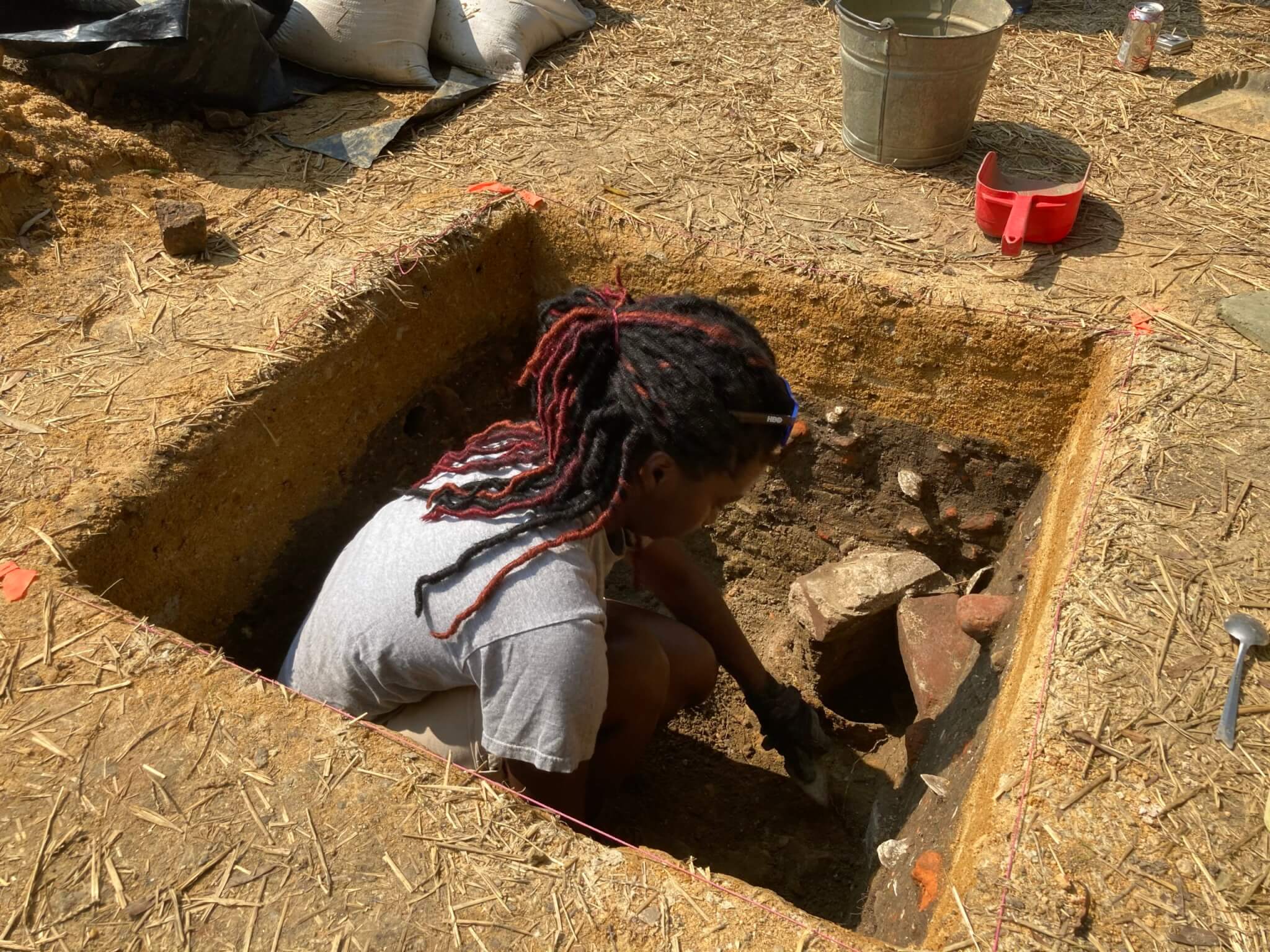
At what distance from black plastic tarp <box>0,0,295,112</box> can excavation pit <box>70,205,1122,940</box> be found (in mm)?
1508

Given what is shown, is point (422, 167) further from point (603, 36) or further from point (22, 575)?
point (22, 575)

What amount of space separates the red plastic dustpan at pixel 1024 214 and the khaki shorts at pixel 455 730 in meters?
2.43

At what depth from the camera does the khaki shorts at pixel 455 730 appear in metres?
2.06

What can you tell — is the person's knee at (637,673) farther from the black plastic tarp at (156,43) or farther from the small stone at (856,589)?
the black plastic tarp at (156,43)

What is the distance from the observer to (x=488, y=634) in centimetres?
184

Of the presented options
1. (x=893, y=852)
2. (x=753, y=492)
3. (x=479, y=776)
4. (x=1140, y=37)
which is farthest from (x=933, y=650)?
(x=1140, y=37)

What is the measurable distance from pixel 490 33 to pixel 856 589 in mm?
3173

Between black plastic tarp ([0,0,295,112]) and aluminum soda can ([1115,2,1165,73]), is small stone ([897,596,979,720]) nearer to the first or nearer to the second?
aluminum soda can ([1115,2,1165,73])

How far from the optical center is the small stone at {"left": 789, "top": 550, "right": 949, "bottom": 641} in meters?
3.30

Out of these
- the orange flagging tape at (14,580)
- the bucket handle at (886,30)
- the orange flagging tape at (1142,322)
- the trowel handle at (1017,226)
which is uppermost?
the bucket handle at (886,30)

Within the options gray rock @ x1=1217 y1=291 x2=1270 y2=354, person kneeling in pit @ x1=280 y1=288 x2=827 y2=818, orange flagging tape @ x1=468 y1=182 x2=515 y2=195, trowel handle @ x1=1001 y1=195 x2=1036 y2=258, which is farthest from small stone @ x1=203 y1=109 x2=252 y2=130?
gray rock @ x1=1217 y1=291 x2=1270 y2=354

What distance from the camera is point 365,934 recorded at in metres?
1.67

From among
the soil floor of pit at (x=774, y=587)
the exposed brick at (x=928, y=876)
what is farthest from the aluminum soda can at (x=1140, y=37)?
the exposed brick at (x=928, y=876)

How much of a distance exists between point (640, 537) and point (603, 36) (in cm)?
381
